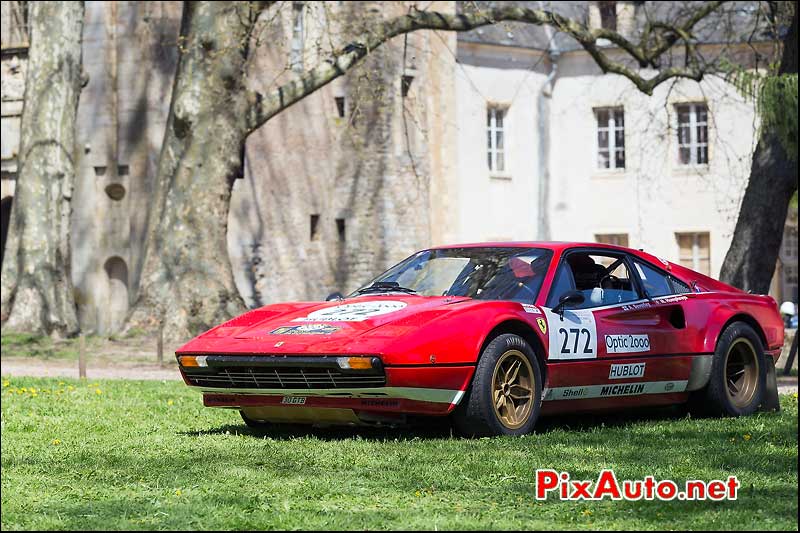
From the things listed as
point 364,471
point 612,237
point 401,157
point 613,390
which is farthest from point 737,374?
point 612,237

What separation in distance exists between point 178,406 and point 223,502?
5.47 meters

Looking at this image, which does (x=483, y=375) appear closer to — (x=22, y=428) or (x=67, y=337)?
(x=22, y=428)

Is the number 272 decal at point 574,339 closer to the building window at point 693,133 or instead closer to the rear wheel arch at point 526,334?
the rear wheel arch at point 526,334

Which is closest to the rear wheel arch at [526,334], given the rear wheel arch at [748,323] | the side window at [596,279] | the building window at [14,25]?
the side window at [596,279]

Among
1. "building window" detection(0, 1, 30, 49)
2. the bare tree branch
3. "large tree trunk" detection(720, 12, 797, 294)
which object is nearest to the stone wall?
"building window" detection(0, 1, 30, 49)

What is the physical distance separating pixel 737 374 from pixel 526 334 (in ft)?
7.93

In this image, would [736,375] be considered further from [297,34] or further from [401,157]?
[297,34]

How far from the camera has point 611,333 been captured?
9852 millimetres

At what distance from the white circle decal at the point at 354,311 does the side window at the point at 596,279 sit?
1.23 meters

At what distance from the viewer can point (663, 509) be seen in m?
6.11

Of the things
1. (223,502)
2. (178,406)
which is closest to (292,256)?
(178,406)

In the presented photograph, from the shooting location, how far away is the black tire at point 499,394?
8.70m

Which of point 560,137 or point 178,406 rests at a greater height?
point 560,137

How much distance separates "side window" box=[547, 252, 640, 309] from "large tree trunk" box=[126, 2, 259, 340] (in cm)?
1252
